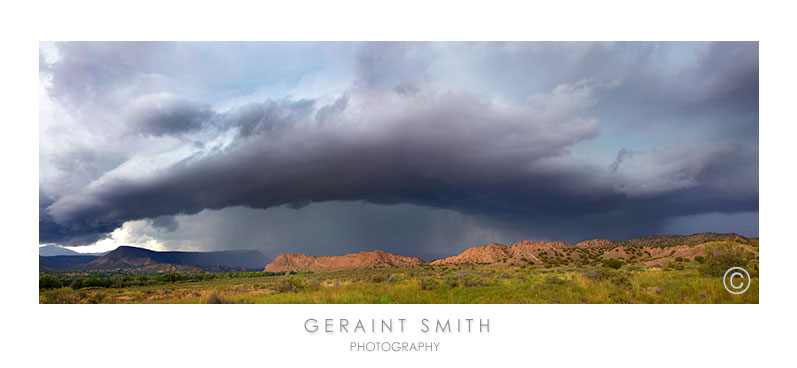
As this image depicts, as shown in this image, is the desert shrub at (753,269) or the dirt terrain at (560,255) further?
the dirt terrain at (560,255)

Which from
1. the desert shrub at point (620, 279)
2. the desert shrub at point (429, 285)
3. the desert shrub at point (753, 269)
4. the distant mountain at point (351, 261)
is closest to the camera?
the desert shrub at point (753, 269)

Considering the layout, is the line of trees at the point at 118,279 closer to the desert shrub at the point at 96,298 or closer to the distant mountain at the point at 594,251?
the desert shrub at the point at 96,298

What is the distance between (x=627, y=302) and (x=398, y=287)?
607 centimetres

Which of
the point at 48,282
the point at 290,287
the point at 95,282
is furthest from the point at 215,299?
the point at 95,282

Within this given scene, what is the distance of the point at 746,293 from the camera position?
8844 millimetres

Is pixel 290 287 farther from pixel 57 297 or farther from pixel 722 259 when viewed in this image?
pixel 722 259

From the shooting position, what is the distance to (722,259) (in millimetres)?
10336

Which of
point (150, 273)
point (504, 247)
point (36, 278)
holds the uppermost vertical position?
point (36, 278)
